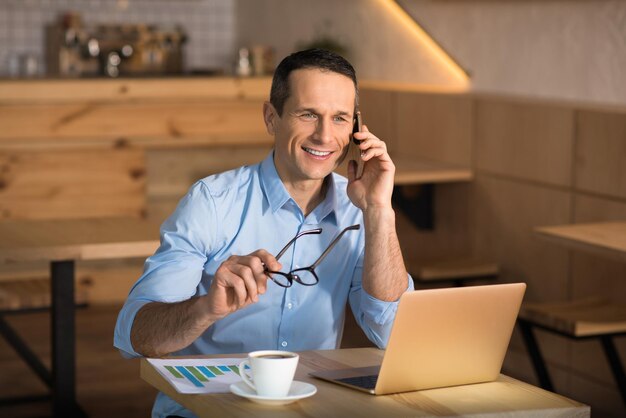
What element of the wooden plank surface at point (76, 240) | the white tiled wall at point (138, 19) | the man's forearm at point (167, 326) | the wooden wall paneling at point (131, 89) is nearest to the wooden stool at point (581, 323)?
the wooden plank surface at point (76, 240)

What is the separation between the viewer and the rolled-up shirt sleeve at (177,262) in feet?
6.77

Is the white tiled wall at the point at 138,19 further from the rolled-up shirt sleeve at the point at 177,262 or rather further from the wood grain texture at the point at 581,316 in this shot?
the rolled-up shirt sleeve at the point at 177,262

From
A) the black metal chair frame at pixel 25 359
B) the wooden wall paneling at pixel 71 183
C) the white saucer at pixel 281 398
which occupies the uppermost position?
the white saucer at pixel 281 398

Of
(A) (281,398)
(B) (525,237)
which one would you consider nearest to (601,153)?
(B) (525,237)

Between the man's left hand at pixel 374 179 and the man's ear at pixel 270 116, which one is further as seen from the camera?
the man's ear at pixel 270 116

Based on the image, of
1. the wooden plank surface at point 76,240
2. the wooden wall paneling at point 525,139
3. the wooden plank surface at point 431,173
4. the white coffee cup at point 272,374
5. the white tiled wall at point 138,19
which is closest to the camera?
the white coffee cup at point 272,374

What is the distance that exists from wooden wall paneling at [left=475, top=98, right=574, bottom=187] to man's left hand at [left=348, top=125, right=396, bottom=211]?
2197 mm

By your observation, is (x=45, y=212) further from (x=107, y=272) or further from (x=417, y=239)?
(x=417, y=239)

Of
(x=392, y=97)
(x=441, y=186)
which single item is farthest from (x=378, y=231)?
(x=392, y=97)

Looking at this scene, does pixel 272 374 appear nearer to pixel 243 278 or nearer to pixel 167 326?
pixel 243 278

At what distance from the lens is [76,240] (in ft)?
10.9

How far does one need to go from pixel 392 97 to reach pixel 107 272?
1.76 metres

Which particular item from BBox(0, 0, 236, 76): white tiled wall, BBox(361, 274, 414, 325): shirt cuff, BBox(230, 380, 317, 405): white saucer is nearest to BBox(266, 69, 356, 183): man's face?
BBox(361, 274, 414, 325): shirt cuff

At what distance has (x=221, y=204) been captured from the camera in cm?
222
